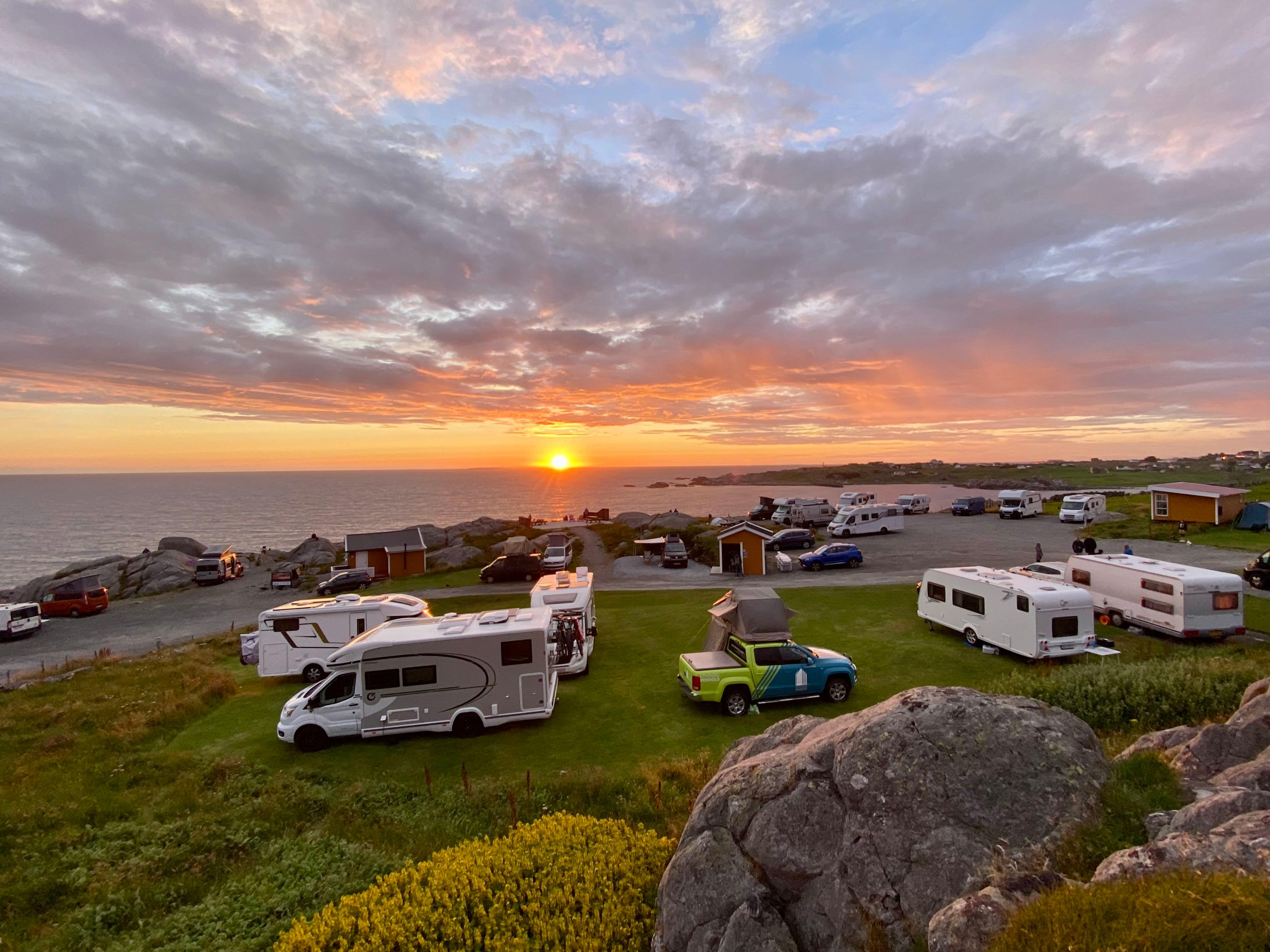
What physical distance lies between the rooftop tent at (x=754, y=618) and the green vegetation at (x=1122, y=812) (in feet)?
36.6

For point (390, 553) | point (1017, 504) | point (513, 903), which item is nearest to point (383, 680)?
point (513, 903)

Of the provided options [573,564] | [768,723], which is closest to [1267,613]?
[768,723]

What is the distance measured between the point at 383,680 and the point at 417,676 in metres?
0.90

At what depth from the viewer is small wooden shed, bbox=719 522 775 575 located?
39.7m

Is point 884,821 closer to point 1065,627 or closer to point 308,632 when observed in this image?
point 1065,627

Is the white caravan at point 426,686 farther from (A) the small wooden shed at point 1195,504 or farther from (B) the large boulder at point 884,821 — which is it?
(A) the small wooden shed at point 1195,504

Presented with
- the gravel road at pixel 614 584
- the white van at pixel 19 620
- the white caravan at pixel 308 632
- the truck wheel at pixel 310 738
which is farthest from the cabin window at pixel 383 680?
the white van at pixel 19 620

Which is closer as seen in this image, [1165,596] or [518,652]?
[518,652]

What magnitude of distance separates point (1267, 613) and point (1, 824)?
38.8 metres

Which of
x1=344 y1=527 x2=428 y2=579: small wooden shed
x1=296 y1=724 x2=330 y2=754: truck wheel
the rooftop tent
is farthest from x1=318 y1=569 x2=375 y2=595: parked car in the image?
the rooftop tent

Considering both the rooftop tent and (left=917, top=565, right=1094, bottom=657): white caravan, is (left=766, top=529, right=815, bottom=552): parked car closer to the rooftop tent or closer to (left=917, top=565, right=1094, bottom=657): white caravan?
(left=917, top=565, right=1094, bottom=657): white caravan

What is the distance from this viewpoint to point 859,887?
6098mm

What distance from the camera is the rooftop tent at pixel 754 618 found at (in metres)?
18.0

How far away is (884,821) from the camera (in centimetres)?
643
